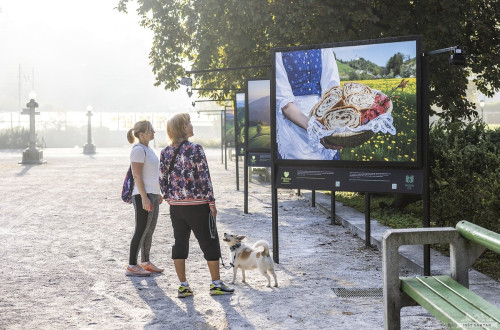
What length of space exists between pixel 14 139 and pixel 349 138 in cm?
5213

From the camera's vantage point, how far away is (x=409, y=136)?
27.3 ft

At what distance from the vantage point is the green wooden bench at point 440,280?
412cm

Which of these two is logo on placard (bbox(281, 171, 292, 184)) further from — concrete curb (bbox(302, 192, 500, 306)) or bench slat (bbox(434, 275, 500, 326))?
bench slat (bbox(434, 275, 500, 326))

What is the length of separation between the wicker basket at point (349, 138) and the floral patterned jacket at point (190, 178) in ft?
7.10

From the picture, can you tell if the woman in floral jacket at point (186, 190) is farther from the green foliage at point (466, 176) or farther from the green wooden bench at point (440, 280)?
the green foliage at point (466, 176)

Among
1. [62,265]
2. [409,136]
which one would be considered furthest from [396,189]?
[62,265]

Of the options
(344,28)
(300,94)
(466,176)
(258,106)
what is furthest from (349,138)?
(344,28)

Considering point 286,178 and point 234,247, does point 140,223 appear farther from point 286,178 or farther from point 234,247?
point 286,178

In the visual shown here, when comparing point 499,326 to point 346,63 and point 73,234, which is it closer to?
point 346,63

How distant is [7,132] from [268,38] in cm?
4494

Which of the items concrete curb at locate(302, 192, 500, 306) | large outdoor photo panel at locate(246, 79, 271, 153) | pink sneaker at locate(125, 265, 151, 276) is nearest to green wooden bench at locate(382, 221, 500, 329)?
concrete curb at locate(302, 192, 500, 306)

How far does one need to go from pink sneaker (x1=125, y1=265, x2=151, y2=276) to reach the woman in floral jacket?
119 cm

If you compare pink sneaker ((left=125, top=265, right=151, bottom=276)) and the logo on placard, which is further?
→ the logo on placard

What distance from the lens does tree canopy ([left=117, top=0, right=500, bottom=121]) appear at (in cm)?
1709
